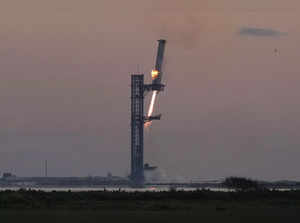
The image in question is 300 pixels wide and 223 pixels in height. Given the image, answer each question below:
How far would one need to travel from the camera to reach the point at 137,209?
68.5 meters

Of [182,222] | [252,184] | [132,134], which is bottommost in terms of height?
[182,222]

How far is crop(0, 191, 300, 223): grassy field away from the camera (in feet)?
185

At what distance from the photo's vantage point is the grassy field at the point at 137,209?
56438 millimetres

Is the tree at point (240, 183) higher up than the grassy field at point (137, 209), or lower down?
higher up

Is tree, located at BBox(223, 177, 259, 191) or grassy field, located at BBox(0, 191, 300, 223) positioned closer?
grassy field, located at BBox(0, 191, 300, 223)

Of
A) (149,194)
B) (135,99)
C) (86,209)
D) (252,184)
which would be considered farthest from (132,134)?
(86,209)

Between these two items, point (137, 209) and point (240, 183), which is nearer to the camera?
point (137, 209)

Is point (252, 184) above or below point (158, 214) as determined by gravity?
above

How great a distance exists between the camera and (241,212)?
210 feet

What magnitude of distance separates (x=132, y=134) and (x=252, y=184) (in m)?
68.7

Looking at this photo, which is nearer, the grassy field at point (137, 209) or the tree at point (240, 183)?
the grassy field at point (137, 209)

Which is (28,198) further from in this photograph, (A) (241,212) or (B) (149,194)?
(A) (241,212)

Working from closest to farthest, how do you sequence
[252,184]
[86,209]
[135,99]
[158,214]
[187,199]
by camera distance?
[158,214], [86,209], [187,199], [252,184], [135,99]

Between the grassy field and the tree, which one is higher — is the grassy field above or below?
below
